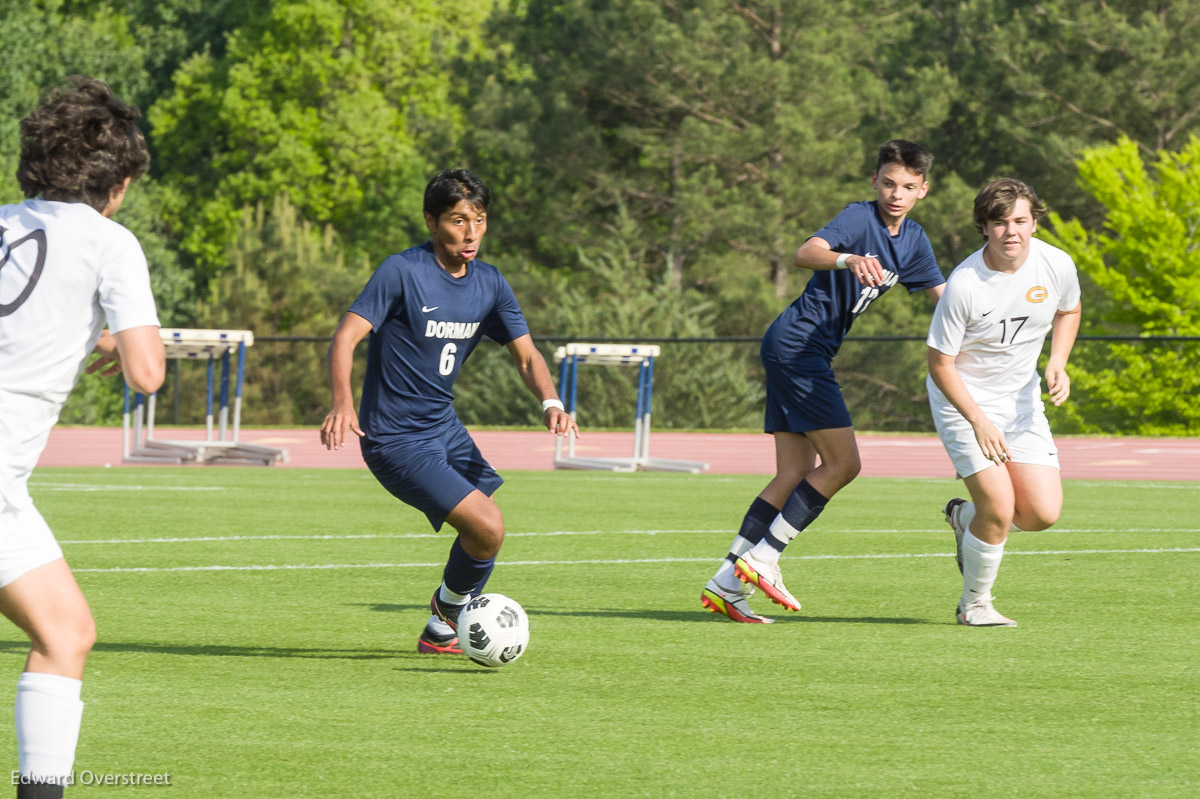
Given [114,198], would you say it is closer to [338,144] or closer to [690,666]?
[690,666]

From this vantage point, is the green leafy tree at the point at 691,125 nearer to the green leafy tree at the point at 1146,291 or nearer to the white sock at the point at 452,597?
the green leafy tree at the point at 1146,291

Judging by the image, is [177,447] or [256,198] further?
[256,198]

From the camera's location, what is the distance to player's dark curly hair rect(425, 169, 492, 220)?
6465 mm

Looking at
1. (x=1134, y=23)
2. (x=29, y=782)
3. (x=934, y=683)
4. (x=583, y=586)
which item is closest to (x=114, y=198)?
(x=29, y=782)

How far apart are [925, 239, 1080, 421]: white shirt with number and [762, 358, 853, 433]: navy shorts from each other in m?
0.54

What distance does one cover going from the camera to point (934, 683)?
19.4 feet

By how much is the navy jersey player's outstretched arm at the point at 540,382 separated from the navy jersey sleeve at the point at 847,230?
1.54 meters

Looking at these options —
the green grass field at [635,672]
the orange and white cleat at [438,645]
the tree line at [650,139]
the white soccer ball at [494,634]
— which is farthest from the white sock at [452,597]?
the tree line at [650,139]

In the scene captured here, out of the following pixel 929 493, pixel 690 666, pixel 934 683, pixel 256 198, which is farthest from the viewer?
pixel 256 198

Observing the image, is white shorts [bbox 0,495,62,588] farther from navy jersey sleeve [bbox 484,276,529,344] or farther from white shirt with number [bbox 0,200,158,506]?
navy jersey sleeve [bbox 484,276,529,344]

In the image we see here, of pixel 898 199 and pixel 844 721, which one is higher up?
pixel 898 199

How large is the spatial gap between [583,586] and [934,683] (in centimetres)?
317

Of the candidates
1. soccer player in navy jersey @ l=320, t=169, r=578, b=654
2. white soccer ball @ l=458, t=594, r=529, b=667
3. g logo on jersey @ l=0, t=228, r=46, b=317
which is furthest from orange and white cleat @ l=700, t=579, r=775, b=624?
g logo on jersey @ l=0, t=228, r=46, b=317

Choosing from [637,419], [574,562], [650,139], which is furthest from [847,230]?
[650,139]
